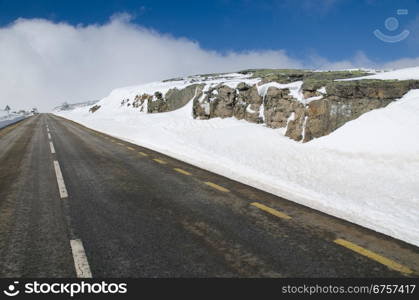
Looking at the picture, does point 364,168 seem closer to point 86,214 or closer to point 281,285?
point 281,285

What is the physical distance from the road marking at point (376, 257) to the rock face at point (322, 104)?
9.59m

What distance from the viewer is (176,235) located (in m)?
4.29

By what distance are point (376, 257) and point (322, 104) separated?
35.0 feet

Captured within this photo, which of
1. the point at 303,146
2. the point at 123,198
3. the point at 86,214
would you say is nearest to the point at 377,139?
the point at 303,146

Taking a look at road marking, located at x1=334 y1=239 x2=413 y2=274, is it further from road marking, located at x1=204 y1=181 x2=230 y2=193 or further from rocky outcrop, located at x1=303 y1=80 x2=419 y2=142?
rocky outcrop, located at x1=303 y1=80 x2=419 y2=142

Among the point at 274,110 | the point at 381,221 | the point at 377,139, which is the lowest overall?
the point at 381,221

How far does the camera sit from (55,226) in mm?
4613

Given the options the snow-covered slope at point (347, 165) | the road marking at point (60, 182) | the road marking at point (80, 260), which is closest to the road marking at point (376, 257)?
the snow-covered slope at point (347, 165)

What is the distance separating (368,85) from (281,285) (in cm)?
1205

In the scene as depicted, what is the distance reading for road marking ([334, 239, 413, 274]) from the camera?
3.45 m

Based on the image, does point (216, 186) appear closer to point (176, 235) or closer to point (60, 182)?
point (176, 235)

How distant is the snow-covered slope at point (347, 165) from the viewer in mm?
5621

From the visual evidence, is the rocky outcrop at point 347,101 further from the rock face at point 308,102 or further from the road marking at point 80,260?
the road marking at point 80,260

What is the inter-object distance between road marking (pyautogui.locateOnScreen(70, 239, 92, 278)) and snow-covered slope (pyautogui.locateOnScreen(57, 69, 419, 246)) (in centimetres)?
412
